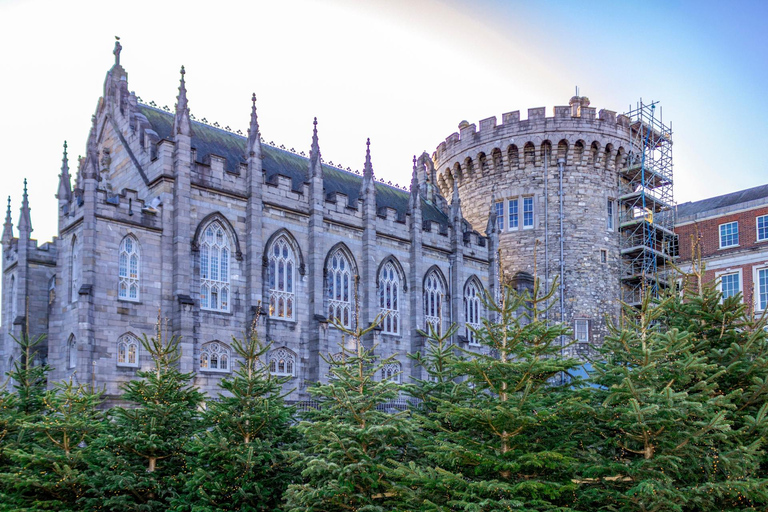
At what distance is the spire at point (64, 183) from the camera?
29.2 m

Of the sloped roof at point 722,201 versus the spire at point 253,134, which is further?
the sloped roof at point 722,201

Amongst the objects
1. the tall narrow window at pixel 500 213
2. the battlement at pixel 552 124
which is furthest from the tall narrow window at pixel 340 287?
the battlement at pixel 552 124

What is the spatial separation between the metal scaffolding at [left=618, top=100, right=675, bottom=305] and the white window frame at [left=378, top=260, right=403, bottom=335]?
1521 centimetres

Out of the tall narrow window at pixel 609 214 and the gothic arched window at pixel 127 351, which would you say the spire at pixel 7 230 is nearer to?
the gothic arched window at pixel 127 351

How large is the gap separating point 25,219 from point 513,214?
87.5 feet

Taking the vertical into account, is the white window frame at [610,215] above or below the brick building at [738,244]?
above

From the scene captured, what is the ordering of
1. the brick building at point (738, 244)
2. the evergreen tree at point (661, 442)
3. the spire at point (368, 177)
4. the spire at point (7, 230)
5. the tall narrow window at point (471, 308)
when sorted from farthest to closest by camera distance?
the brick building at point (738, 244) → the tall narrow window at point (471, 308) → the spire at point (368, 177) → the spire at point (7, 230) → the evergreen tree at point (661, 442)

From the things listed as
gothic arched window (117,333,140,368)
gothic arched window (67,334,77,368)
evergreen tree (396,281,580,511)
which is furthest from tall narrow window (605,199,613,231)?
evergreen tree (396,281,580,511)

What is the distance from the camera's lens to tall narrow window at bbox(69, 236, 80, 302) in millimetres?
25625

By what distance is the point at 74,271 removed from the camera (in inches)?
1029

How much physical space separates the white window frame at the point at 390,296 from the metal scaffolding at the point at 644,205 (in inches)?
599

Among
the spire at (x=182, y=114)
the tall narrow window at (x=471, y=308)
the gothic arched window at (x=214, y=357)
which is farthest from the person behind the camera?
the tall narrow window at (x=471, y=308)

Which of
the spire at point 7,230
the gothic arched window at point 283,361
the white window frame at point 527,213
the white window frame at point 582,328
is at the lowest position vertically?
the gothic arched window at point 283,361

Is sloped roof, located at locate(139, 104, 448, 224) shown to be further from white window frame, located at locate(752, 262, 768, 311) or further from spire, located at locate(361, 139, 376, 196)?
white window frame, located at locate(752, 262, 768, 311)
